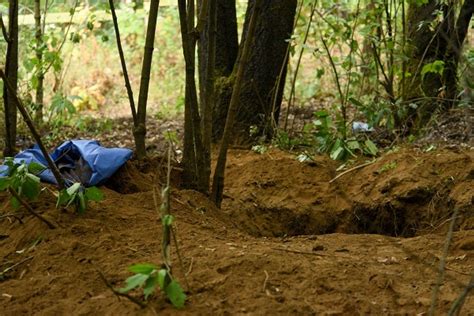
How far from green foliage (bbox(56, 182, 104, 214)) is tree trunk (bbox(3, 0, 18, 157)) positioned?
0.85m

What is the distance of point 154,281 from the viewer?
2.32 m

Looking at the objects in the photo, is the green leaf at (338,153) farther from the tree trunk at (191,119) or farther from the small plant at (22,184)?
the small plant at (22,184)

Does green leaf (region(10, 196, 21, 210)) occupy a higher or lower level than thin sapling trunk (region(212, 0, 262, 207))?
lower

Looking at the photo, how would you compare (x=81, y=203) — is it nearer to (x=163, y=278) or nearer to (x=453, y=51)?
(x=163, y=278)

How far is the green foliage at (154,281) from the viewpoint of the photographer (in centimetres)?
226

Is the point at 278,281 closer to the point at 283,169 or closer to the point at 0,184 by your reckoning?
the point at 0,184

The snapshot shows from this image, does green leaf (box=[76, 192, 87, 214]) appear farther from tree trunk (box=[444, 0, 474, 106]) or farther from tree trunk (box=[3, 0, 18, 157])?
tree trunk (box=[444, 0, 474, 106])

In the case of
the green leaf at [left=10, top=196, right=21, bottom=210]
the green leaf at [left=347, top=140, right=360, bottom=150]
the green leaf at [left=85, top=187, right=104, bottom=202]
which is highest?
the green leaf at [left=85, top=187, right=104, bottom=202]

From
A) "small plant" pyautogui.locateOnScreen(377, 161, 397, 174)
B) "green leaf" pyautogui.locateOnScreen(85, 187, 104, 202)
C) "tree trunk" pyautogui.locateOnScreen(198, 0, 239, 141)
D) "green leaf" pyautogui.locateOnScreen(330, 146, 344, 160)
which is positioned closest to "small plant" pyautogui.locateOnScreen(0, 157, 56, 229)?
"green leaf" pyautogui.locateOnScreen(85, 187, 104, 202)

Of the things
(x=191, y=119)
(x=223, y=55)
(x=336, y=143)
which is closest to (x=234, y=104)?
(x=191, y=119)

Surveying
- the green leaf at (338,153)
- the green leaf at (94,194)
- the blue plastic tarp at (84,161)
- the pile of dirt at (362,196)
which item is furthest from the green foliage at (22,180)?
the green leaf at (338,153)

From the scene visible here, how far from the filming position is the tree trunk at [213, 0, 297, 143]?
636 cm

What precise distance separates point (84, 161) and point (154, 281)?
6.53 feet

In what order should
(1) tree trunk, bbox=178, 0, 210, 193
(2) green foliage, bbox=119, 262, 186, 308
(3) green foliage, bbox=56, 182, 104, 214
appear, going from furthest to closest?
1. (1) tree trunk, bbox=178, 0, 210, 193
2. (3) green foliage, bbox=56, 182, 104, 214
3. (2) green foliage, bbox=119, 262, 186, 308
